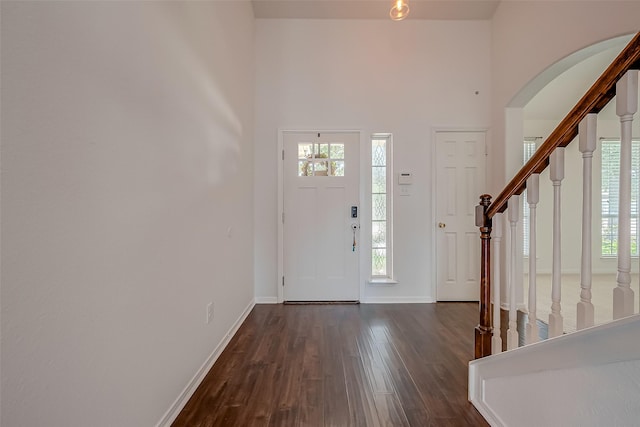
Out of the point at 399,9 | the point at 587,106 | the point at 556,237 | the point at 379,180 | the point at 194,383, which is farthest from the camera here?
the point at 379,180

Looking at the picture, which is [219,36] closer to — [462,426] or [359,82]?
[359,82]

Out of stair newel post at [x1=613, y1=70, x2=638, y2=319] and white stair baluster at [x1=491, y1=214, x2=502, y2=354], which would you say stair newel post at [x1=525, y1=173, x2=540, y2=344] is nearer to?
white stair baluster at [x1=491, y1=214, x2=502, y2=354]

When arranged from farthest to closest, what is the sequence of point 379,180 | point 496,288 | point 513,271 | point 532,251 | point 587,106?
point 379,180, point 496,288, point 513,271, point 532,251, point 587,106

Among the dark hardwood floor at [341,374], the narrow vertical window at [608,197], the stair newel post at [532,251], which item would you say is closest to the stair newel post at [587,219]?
the stair newel post at [532,251]

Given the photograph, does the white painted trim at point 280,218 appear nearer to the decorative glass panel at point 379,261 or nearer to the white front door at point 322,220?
the white front door at point 322,220

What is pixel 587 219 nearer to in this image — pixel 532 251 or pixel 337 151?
pixel 532 251

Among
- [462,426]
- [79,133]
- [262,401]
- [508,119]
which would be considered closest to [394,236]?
[508,119]

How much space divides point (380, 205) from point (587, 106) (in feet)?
8.07

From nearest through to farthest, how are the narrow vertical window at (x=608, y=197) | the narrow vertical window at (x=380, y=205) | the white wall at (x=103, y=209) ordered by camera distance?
the white wall at (x=103, y=209) → the narrow vertical window at (x=380, y=205) → the narrow vertical window at (x=608, y=197)

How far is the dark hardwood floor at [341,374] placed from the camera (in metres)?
1.46

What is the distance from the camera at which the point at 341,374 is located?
1.81 metres

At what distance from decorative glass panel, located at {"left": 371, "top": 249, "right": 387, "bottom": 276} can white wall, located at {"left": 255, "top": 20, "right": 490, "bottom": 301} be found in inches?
7.0

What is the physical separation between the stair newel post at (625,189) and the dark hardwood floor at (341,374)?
1.01 metres

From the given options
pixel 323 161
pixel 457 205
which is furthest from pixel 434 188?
pixel 323 161
